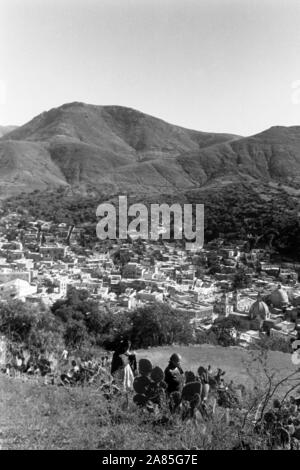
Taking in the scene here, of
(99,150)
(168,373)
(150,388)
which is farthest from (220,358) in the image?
(99,150)

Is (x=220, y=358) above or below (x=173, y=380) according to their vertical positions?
below

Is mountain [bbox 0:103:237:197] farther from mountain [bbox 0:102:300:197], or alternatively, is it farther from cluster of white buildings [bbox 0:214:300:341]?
cluster of white buildings [bbox 0:214:300:341]

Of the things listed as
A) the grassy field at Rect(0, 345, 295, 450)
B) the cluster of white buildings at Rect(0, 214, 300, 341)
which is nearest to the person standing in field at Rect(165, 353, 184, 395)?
the grassy field at Rect(0, 345, 295, 450)

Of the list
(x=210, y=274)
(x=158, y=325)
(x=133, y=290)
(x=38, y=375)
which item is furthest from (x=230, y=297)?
(x=38, y=375)

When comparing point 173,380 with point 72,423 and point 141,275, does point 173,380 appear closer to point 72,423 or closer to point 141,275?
point 72,423

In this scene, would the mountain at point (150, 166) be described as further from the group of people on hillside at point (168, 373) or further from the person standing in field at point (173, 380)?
the person standing in field at point (173, 380)

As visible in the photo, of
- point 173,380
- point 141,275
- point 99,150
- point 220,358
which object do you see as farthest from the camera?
Result: point 99,150

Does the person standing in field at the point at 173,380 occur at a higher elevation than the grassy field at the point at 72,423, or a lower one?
higher

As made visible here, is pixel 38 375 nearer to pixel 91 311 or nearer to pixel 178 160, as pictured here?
pixel 91 311

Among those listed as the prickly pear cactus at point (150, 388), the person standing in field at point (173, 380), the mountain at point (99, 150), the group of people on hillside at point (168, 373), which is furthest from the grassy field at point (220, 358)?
the mountain at point (99, 150)
